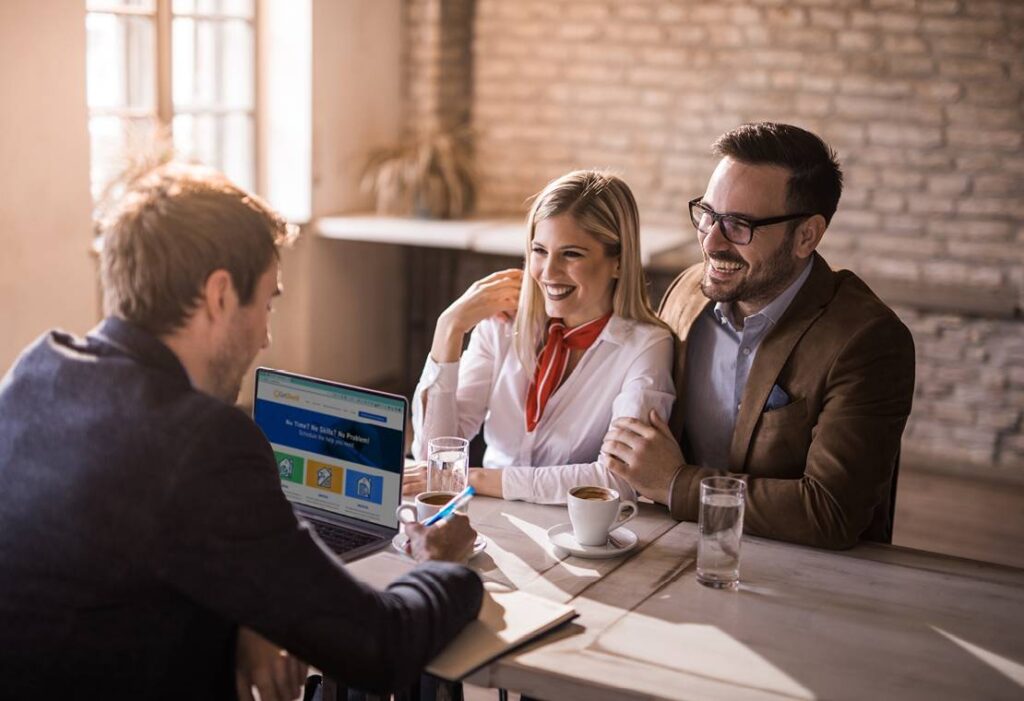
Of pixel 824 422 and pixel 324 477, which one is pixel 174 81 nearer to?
pixel 324 477

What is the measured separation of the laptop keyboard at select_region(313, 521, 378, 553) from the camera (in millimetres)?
1938

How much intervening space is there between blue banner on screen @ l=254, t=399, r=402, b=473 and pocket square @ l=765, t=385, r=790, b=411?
698 millimetres

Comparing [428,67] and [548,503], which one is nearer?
[548,503]

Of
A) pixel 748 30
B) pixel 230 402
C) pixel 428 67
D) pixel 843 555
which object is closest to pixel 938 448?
pixel 748 30

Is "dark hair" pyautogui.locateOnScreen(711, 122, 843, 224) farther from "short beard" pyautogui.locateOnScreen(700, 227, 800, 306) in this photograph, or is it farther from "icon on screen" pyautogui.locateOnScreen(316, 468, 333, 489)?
"icon on screen" pyautogui.locateOnScreen(316, 468, 333, 489)

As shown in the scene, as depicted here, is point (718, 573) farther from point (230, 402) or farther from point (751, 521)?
point (230, 402)

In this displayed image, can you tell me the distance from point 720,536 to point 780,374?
18.2 inches

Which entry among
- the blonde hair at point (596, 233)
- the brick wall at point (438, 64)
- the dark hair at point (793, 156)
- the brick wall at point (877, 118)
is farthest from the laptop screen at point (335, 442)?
the brick wall at point (438, 64)

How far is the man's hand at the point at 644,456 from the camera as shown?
85.4 inches

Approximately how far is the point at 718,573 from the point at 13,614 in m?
0.98

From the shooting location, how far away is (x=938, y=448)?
16.6 ft

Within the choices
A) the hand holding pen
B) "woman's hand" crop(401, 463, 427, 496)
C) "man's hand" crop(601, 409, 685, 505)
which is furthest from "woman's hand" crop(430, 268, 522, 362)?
the hand holding pen

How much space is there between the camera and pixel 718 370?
2428mm

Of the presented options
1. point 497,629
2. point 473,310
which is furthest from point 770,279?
point 497,629
